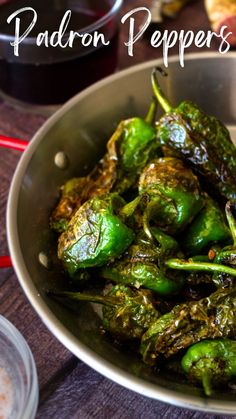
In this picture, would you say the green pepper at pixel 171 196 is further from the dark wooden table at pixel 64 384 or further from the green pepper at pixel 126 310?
the dark wooden table at pixel 64 384

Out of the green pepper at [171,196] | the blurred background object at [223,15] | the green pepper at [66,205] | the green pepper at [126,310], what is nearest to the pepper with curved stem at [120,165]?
the green pepper at [66,205]

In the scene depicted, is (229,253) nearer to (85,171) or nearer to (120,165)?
(120,165)

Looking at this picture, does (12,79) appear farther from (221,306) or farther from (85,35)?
(221,306)

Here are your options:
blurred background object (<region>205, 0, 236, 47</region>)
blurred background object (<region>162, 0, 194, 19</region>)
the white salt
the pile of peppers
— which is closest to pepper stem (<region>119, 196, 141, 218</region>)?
the pile of peppers

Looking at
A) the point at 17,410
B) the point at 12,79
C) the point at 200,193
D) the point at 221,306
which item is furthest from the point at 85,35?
the point at 17,410

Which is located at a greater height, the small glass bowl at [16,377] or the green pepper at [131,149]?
the green pepper at [131,149]

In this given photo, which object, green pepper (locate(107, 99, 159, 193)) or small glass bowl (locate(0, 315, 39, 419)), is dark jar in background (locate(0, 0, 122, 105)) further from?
small glass bowl (locate(0, 315, 39, 419))
